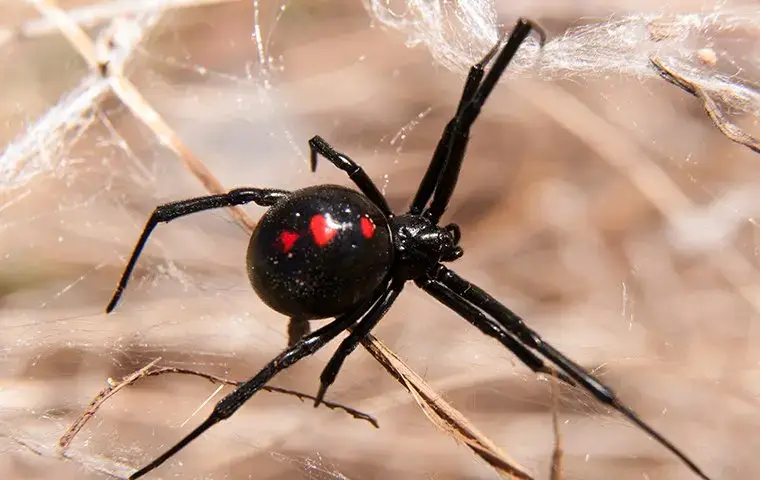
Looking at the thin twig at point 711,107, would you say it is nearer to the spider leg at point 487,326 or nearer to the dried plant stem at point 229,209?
the spider leg at point 487,326

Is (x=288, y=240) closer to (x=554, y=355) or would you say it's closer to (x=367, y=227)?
(x=367, y=227)

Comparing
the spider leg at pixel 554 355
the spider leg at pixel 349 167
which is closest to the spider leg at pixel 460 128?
the spider leg at pixel 349 167

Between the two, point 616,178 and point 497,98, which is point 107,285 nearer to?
point 497,98

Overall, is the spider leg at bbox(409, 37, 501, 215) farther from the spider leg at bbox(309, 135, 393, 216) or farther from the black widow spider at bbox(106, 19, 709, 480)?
the spider leg at bbox(309, 135, 393, 216)

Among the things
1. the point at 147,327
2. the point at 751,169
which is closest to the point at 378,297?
the point at 147,327

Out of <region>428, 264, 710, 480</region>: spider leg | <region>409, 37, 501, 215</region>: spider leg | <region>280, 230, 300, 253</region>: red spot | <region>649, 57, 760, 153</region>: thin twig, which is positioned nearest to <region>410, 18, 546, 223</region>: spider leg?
<region>409, 37, 501, 215</region>: spider leg

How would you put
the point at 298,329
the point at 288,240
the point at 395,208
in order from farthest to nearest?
the point at 395,208
the point at 298,329
the point at 288,240

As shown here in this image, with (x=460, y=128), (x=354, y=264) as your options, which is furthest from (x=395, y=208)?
(x=354, y=264)
